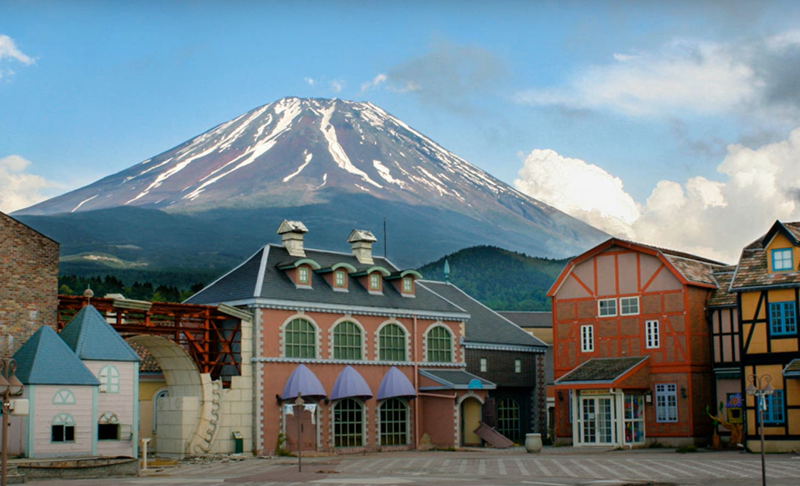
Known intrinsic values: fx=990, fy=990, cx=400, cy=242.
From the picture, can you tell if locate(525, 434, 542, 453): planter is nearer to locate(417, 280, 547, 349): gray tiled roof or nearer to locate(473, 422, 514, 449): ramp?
locate(473, 422, 514, 449): ramp

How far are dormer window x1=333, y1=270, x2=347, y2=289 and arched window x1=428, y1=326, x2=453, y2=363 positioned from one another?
5763 mm

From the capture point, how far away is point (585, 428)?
44.0m

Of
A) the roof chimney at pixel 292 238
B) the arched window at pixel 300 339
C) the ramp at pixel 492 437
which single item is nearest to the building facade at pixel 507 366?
the ramp at pixel 492 437

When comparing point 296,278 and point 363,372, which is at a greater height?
point 296,278

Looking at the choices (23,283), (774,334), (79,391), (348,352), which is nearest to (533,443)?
(348,352)

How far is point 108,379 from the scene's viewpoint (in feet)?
112

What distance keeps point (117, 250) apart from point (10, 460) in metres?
154

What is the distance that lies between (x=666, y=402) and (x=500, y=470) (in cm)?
1573

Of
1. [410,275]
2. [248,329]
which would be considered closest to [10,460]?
[248,329]

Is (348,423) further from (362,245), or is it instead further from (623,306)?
(623,306)

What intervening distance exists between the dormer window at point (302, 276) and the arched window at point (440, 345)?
25.7 feet

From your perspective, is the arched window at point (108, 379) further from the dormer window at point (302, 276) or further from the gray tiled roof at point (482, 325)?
the gray tiled roof at point (482, 325)

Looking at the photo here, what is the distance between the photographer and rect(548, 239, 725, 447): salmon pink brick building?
4319 centimetres

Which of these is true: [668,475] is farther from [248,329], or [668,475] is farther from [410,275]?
[410,275]
